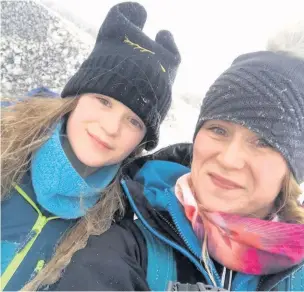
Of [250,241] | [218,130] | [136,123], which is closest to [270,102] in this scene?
[218,130]

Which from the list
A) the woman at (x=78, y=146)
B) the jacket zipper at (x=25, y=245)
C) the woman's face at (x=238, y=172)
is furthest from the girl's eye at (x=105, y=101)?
the woman's face at (x=238, y=172)

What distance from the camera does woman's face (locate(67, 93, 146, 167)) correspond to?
197 cm

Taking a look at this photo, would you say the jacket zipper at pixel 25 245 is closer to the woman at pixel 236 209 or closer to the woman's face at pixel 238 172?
the woman at pixel 236 209

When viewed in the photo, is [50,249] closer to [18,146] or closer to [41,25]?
[18,146]

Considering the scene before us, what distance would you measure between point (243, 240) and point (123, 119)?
3.15 ft

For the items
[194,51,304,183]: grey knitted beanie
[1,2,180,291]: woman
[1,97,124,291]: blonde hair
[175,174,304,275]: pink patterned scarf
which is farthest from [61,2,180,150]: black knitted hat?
[175,174,304,275]: pink patterned scarf

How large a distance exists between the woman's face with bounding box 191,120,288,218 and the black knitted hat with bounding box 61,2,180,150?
741 millimetres

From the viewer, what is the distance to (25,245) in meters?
1.80

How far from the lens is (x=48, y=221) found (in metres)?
1.91

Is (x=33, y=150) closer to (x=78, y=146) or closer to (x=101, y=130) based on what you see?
(x=78, y=146)

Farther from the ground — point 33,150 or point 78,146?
point 78,146

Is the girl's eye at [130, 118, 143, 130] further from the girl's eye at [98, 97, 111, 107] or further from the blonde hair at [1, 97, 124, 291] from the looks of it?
the blonde hair at [1, 97, 124, 291]

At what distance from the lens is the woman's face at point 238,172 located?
1430 millimetres

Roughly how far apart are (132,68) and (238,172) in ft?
3.54
